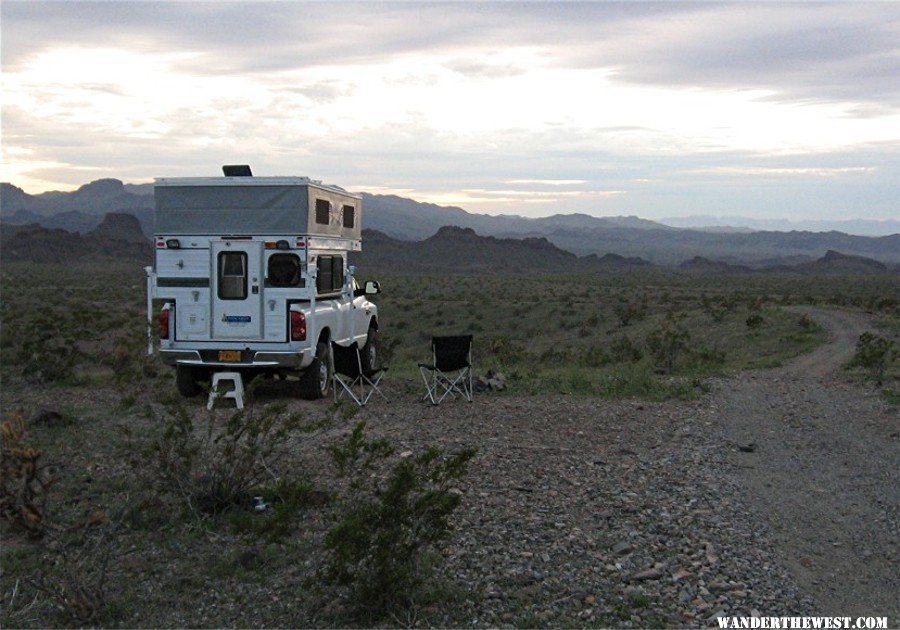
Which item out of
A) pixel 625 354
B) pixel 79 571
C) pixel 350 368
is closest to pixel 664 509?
pixel 79 571

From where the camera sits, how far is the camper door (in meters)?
11.6

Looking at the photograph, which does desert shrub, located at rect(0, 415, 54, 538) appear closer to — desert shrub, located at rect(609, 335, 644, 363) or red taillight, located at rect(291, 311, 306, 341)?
red taillight, located at rect(291, 311, 306, 341)

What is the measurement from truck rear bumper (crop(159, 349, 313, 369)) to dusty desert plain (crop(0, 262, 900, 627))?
52cm

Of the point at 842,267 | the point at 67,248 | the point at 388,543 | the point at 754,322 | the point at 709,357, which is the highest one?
the point at 388,543

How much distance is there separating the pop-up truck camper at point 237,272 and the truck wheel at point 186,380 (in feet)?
0.79

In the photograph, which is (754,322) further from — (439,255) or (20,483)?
(439,255)

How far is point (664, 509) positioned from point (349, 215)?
7842 mm

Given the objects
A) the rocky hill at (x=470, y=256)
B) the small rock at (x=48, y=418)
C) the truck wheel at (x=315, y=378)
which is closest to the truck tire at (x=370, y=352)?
the truck wheel at (x=315, y=378)

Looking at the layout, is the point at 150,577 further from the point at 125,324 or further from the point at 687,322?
the point at 125,324

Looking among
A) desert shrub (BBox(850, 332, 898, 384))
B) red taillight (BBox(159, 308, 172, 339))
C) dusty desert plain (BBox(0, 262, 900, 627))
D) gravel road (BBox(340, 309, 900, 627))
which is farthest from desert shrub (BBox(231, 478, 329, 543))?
desert shrub (BBox(850, 332, 898, 384))

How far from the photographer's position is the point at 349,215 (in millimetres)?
13727

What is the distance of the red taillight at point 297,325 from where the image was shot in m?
11.5

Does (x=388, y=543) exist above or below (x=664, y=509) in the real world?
above

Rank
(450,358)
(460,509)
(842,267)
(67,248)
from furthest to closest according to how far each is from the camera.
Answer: (842,267) < (67,248) < (450,358) < (460,509)
